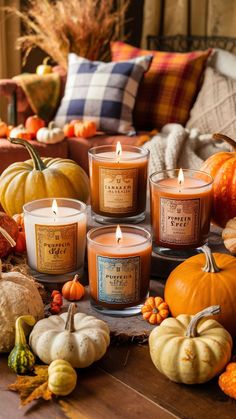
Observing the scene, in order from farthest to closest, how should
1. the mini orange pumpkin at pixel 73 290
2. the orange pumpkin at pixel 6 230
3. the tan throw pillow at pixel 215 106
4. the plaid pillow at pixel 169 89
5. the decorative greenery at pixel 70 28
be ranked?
the decorative greenery at pixel 70 28
the plaid pillow at pixel 169 89
the tan throw pillow at pixel 215 106
the orange pumpkin at pixel 6 230
the mini orange pumpkin at pixel 73 290

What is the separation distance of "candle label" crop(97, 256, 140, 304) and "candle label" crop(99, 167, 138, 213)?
25cm

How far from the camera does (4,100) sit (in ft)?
13.8

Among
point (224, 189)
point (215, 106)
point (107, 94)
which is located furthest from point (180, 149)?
point (224, 189)

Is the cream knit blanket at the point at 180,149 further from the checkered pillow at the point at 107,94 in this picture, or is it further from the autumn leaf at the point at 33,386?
the autumn leaf at the point at 33,386

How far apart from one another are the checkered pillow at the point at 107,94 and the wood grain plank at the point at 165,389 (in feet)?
7.97

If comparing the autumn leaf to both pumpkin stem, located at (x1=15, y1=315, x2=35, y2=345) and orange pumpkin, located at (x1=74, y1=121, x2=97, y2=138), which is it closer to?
pumpkin stem, located at (x1=15, y1=315, x2=35, y2=345)

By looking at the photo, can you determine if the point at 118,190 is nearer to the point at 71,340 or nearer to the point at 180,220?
the point at 180,220

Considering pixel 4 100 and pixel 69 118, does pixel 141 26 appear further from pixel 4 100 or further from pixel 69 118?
pixel 69 118

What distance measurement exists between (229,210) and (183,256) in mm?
161

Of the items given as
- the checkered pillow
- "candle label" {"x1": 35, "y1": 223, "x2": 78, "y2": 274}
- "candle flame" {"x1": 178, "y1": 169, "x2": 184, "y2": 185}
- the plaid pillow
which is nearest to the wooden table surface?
"candle label" {"x1": 35, "y1": 223, "x2": 78, "y2": 274}

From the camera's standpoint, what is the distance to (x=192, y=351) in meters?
0.80

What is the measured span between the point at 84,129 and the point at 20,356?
2.37 metres

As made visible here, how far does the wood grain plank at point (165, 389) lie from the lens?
0.76m

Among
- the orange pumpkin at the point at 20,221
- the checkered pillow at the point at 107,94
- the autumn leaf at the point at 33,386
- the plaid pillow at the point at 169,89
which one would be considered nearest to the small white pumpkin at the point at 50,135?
the checkered pillow at the point at 107,94
